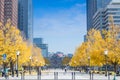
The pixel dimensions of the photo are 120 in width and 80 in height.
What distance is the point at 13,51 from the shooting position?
7750cm

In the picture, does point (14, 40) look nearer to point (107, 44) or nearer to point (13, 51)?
point (13, 51)

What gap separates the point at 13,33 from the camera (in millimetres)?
81062

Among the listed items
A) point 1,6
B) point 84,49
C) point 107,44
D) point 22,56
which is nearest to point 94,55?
point 107,44

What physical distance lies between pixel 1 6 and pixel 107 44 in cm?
12070

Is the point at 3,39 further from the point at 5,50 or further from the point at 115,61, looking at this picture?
the point at 115,61

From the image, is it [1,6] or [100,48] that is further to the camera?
[1,6]

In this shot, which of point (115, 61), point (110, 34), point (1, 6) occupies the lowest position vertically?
point (115, 61)

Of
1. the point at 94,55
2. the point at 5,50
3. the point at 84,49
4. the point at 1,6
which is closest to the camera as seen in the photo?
the point at 5,50

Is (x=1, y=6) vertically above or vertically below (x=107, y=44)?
above

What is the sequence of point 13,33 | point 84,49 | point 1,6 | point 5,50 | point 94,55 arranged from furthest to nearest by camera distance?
1. point 1,6
2. point 84,49
3. point 94,55
4. point 13,33
5. point 5,50

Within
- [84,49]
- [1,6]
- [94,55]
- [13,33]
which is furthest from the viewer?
[1,6]

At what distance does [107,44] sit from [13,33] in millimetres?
20858

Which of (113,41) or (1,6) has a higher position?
(1,6)

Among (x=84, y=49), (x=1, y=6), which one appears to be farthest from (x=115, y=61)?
(x=1, y=6)
